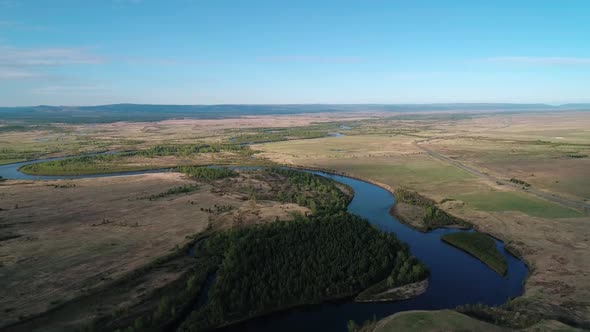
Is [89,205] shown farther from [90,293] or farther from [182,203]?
[90,293]

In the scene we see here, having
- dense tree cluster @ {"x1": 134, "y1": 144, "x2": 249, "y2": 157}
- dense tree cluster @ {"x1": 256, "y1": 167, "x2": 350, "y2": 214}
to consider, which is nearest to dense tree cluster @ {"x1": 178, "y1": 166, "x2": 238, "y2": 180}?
dense tree cluster @ {"x1": 256, "y1": 167, "x2": 350, "y2": 214}

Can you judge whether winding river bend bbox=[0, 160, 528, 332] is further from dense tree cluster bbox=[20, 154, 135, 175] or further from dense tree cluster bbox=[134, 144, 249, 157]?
dense tree cluster bbox=[134, 144, 249, 157]

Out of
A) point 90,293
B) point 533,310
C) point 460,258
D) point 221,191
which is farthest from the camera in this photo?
point 221,191

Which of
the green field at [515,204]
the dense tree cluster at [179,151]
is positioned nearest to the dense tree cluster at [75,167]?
the dense tree cluster at [179,151]

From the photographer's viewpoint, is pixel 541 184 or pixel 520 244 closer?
pixel 520 244

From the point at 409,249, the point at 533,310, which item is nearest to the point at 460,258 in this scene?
the point at 409,249

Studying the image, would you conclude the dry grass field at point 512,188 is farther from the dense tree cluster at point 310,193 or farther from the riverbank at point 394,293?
the dense tree cluster at point 310,193
